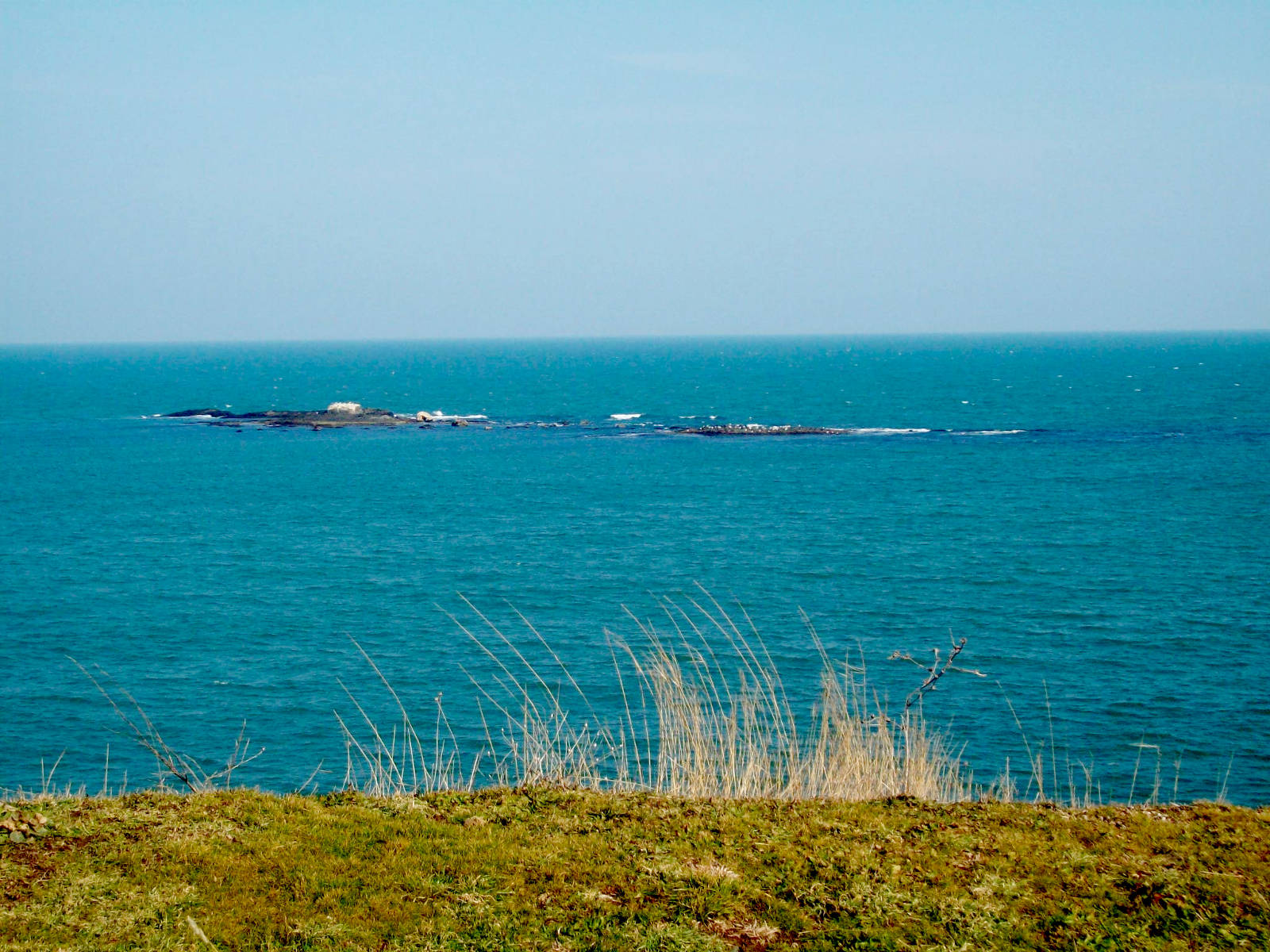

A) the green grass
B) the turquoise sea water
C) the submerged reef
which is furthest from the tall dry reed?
the submerged reef

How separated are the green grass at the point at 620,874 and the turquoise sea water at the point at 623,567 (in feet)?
48.8

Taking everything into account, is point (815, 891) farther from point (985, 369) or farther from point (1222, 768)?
point (985, 369)

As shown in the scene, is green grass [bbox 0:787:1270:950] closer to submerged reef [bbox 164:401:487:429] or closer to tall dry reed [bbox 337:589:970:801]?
tall dry reed [bbox 337:589:970:801]

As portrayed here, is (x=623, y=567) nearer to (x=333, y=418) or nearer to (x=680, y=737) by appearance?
(x=680, y=737)

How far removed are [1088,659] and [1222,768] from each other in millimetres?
8561

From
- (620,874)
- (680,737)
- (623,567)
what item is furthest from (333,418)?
(620,874)

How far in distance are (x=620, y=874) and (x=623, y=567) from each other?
3676 cm

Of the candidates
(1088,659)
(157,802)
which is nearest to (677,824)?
(157,802)

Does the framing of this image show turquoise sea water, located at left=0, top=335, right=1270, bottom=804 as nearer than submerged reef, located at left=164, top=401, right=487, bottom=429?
Yes

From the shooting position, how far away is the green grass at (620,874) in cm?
794

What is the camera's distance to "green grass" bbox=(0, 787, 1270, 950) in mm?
7941

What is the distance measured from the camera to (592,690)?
103 feet

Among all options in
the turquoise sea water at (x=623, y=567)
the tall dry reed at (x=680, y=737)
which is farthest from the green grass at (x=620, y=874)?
the turquoise sea water at (x=623, y=567)

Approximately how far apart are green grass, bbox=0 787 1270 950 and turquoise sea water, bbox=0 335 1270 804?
48.8 feet
